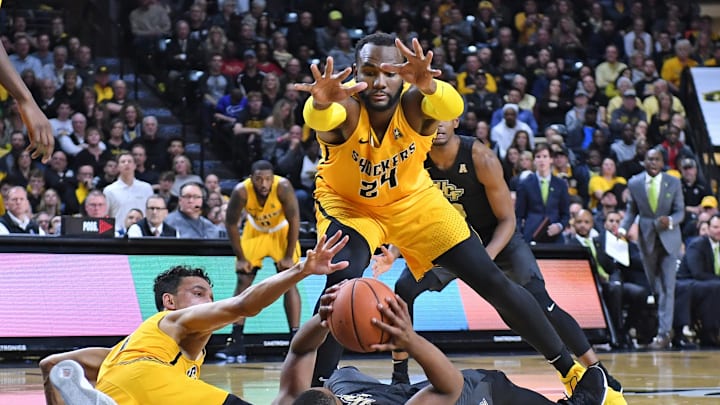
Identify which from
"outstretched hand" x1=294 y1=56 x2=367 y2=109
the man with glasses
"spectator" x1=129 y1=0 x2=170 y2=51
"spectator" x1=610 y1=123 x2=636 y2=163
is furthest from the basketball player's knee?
"spectator" x1=129 y1=0 x2=170 y2=51

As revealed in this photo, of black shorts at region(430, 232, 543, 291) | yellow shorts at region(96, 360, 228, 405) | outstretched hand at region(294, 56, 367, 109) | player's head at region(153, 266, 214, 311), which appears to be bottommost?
black shorts at region(430, 232, 543, 291)

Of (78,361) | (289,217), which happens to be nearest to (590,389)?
(78,361)

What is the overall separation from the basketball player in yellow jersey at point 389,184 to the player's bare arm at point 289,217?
16.3 ft

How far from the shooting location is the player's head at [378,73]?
5.66 meters

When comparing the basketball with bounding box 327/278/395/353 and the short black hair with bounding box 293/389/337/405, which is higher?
the basketball with bounding box 327/278/395/353

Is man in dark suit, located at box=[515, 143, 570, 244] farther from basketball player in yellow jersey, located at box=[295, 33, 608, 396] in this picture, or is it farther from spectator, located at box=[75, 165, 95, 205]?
basketball player in yellow jersey, located at box=[295, 33, 608, 396]

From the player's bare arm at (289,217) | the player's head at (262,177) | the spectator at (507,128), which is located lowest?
the spectator at (507,128)

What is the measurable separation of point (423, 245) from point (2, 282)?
562 centimetres

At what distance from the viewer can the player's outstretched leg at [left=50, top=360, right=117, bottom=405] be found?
4.53 m

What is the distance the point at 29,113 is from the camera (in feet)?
13.5

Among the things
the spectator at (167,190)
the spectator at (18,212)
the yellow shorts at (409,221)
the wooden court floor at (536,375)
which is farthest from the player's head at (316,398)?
the spectator at (167,190)

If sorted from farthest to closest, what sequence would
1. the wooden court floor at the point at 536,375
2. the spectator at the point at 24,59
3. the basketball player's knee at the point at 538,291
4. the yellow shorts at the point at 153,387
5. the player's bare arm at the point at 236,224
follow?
the spectator at the point at 24,59, the player's bare arm at the point at 236,224, the wooden court floor at the point at 536,375, the basketball player's knee at the point at 538,291, the yellow shorts at the point at 153,387

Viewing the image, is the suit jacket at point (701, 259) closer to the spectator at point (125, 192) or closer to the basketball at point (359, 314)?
the spectator at point (125, 192)

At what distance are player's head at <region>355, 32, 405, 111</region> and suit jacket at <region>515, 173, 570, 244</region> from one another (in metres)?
8.03
